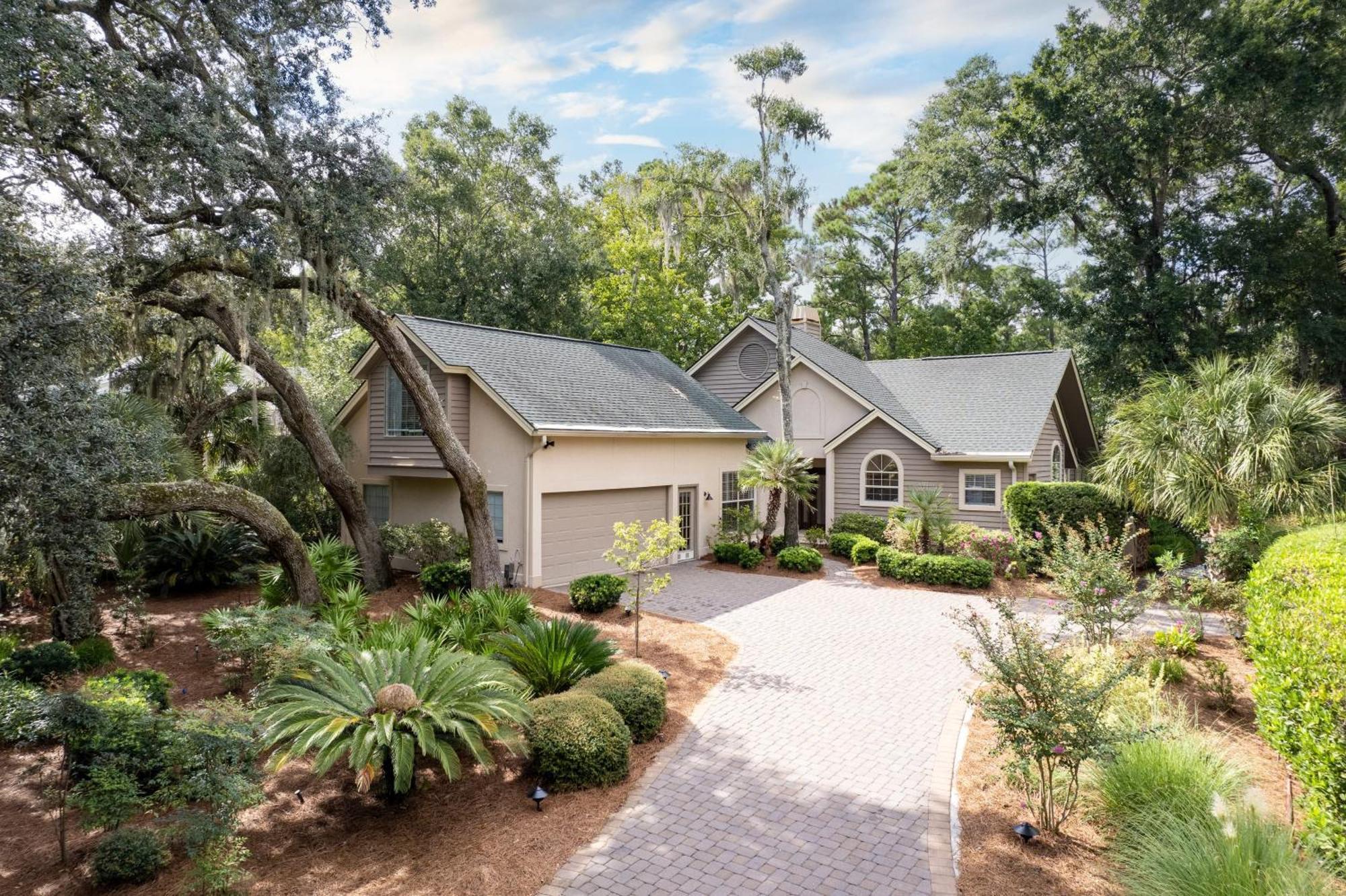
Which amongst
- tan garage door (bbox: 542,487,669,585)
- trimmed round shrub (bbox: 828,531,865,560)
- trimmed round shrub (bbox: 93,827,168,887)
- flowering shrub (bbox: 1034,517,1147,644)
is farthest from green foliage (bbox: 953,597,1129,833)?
trimmed round shrub (bbox: 828,531,865,560)

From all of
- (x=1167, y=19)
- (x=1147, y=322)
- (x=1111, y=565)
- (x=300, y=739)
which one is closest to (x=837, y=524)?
(x=1111, y=565)

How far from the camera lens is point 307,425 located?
44.2 feet

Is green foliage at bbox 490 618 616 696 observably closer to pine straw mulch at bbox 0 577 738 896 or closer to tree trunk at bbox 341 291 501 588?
pine straw mulch at bbox 0 577 738 896

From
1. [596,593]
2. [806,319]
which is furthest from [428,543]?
[806,319]

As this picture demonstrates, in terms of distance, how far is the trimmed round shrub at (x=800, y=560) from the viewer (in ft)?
54.9

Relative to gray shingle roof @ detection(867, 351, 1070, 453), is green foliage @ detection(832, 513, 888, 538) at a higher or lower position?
lower

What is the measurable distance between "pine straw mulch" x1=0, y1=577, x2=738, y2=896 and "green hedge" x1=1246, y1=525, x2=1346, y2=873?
509 centimetres

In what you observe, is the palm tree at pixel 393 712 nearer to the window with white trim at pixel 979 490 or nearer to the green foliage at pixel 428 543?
the green foliage at pixel 428 543

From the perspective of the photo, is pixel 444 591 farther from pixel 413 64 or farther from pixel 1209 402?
pixel 1209 402

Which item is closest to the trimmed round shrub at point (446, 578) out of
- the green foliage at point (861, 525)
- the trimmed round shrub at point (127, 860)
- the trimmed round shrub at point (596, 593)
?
the trimmed round shrub at point (596, 593)

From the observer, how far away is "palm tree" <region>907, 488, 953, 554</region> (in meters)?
16.7

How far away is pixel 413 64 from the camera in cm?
1029

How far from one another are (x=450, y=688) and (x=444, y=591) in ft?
24.3

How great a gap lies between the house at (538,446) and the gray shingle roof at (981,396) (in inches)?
272
